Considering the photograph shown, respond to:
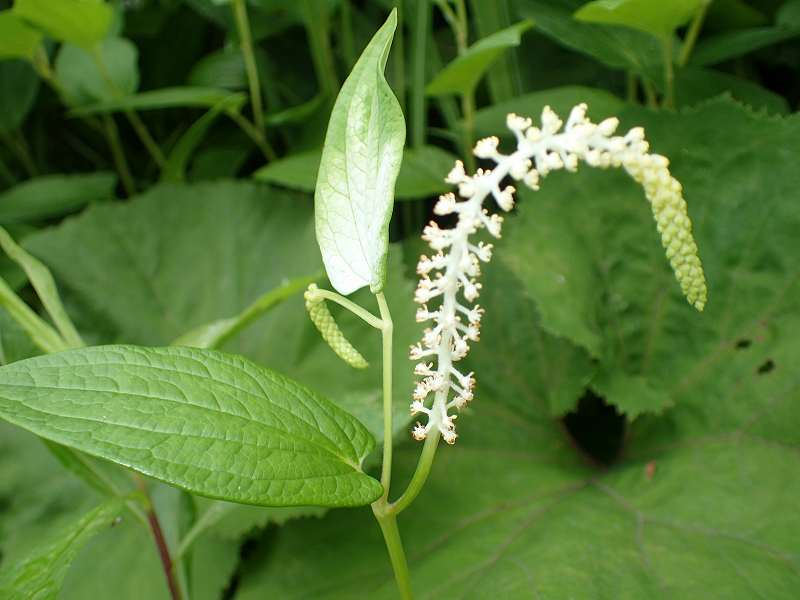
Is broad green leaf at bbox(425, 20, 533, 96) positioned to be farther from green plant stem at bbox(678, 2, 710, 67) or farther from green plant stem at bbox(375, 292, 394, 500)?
green plant stem at bbox(375, 292, 394, 500)

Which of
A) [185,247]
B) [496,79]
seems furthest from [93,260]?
[496,79]

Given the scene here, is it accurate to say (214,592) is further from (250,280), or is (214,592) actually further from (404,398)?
(250,280)

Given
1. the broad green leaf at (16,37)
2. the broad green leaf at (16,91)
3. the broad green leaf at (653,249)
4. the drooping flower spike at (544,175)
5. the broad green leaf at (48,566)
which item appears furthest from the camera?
the broad green leaf at (16,91)

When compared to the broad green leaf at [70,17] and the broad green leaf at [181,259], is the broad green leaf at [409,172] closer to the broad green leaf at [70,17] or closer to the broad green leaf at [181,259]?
the broad green leaf at [181,259]

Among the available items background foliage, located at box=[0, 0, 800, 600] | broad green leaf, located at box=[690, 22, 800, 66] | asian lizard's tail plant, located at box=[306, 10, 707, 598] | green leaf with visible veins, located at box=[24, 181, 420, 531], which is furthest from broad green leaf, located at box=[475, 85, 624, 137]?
asian lizard's tail plant, located at box=[306, 10, 707, 598]

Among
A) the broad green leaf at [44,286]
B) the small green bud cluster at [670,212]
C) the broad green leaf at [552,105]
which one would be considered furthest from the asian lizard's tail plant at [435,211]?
the broad green leaf at [552,105]
